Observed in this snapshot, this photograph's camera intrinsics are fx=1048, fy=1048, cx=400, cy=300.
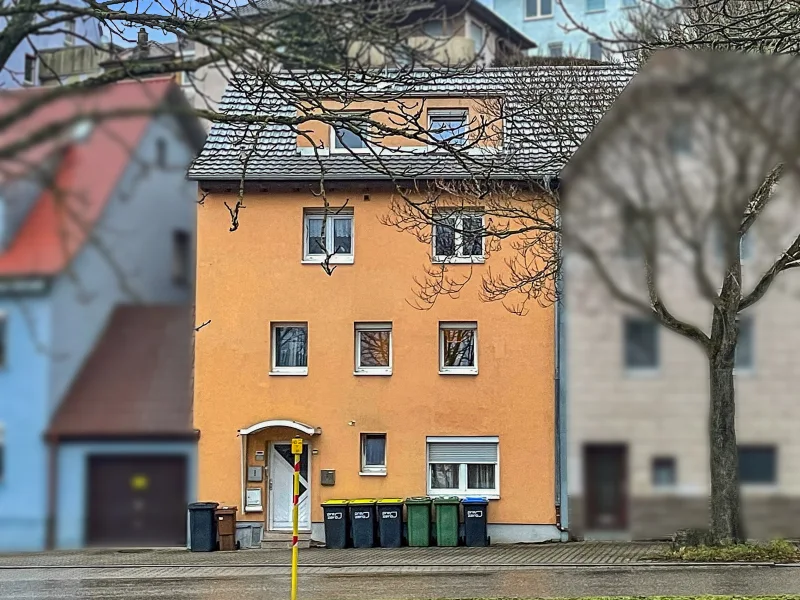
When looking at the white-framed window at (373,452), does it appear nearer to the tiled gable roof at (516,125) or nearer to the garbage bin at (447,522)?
the garbage bin at (447,522)

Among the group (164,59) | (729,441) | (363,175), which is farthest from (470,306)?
(729,441)

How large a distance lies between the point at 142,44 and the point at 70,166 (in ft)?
13.0

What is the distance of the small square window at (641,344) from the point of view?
304cm

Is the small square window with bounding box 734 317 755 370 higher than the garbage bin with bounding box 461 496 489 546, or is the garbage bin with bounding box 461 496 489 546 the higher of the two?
the small square window with bounding box 734 317 755 370

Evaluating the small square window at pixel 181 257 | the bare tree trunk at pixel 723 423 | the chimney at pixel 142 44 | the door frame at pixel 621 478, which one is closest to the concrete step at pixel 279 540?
the chimney at pixel 142 44

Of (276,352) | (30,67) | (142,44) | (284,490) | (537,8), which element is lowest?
(284,490)

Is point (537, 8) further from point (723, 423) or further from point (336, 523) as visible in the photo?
point (723, 423)

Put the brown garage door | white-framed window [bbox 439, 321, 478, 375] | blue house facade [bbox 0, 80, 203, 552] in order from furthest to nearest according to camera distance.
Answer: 1. white-framed window [bbox 439, 321, 478, 375]
2. the brown garage door
3. blue house facade [bbox 0, 80, 203, 552]

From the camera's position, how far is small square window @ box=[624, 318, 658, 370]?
3039mm

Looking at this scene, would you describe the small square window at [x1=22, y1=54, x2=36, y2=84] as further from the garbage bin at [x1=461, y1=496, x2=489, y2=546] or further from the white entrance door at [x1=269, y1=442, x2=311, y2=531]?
the white entrance door at [x1=269, y1=442, x2=311, y2=531]

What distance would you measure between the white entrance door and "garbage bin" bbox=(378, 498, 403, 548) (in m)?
1.67

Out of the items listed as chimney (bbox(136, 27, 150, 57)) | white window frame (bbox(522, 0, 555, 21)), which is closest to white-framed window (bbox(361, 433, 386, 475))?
chimney (bbox(136, 27, 150, 57))

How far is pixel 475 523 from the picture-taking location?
63.4 feet

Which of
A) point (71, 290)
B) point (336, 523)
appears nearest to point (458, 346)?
point (336, 523)
